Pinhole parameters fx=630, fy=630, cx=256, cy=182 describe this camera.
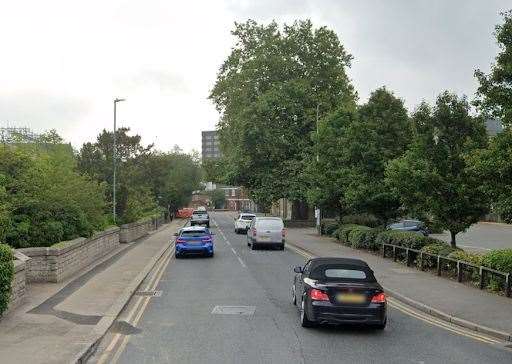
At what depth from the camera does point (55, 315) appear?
524 inches

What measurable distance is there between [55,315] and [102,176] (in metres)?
32.8

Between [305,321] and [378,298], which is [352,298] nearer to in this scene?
[378,298]

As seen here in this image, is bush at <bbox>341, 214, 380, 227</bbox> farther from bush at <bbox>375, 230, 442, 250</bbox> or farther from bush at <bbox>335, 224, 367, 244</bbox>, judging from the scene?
bush at <bbox>375, 230, 442, 250</bbox>

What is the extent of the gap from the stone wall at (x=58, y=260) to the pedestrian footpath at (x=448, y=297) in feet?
32.3

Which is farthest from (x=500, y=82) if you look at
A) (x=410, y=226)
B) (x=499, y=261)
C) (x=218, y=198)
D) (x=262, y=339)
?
(x=218, y=198)

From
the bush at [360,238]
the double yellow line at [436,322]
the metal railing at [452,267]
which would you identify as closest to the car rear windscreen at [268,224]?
the bush at [360,238]

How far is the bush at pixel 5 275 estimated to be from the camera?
1210 cm

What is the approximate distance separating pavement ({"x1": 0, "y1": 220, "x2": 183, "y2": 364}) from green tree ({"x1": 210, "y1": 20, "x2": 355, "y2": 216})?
32.8 metres

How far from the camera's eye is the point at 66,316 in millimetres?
13227

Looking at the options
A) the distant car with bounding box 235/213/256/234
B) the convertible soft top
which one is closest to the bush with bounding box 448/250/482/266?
the convertible soft top


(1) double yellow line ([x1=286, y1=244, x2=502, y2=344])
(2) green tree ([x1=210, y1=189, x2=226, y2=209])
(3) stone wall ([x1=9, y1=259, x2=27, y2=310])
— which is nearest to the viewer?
(1) double yellow line ([x1=286, y1=244, x2=502, y2=344])

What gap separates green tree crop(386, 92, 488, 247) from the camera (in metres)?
22.3

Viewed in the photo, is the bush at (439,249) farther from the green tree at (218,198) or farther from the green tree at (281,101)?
the green tree at (218,198)

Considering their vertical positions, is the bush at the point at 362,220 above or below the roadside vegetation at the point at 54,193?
below
